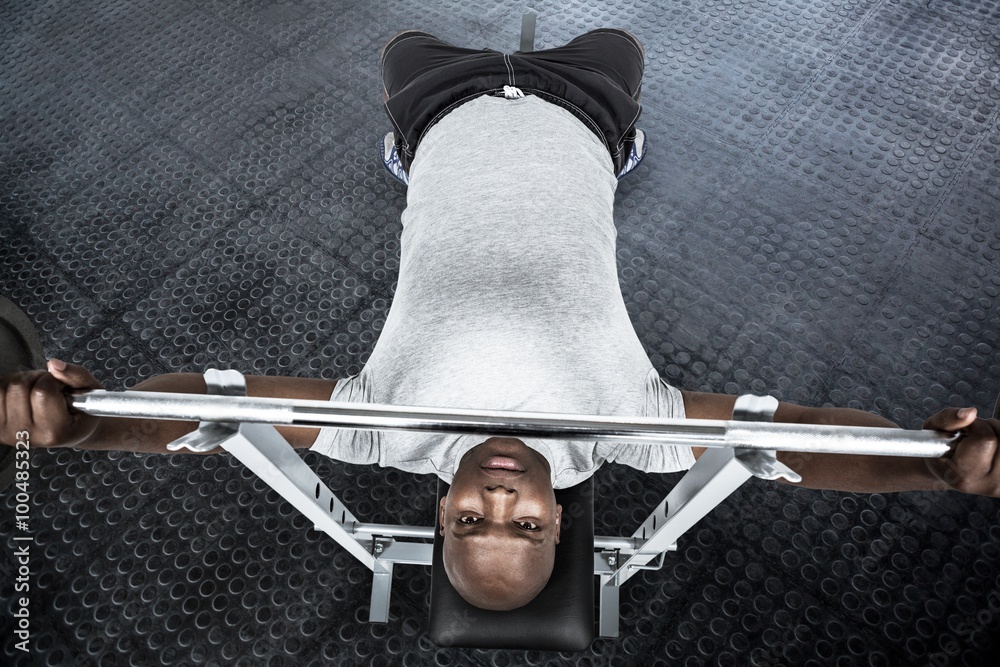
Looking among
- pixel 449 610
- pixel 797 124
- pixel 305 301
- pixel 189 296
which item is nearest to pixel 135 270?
pixel 189 296

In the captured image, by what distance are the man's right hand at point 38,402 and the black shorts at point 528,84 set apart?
0.75 m

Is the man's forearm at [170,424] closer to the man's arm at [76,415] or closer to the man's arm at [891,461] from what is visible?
the man's arm at [76,415]

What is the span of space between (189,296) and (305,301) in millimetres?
307

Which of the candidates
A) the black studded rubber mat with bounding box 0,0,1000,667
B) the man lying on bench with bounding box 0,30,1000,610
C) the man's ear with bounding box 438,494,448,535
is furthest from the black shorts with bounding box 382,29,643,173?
the man's ear with bounding box 438,494,448,535

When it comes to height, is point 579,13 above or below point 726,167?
above

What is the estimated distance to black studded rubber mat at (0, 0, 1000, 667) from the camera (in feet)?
3.91

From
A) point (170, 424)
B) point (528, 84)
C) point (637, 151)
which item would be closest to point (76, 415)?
point (170, 424)

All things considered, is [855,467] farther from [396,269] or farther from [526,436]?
[396,269]

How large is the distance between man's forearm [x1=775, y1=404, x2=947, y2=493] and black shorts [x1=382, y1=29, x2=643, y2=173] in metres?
0.66

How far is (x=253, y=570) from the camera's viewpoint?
1.23 metres

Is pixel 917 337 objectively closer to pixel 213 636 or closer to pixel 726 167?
pixel 726 167

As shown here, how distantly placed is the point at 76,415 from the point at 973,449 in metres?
1.04

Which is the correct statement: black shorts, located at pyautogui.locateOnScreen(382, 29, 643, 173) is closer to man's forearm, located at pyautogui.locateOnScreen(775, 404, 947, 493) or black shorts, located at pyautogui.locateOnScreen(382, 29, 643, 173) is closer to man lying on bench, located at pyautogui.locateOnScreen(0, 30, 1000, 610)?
man lying on bench, located at pyautogui.locateOnScreen(0, 30, 1000, 610)

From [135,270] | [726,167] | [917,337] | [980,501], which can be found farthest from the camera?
[726,167]
